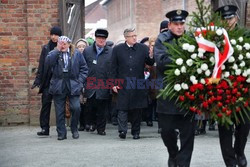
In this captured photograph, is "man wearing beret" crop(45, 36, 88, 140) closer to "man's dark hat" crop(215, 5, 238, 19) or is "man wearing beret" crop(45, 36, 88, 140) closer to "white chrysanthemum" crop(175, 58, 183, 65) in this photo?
"man's dark hat" crop(215, 5, 238, 19)

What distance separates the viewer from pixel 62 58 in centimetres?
993

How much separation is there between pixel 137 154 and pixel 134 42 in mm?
2496

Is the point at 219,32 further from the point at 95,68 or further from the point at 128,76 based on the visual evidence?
the point at 95,68

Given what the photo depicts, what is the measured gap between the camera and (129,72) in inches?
400

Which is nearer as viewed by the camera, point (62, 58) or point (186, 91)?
point (186, 91)

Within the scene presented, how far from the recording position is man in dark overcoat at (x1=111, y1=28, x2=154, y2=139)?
10.1 metres

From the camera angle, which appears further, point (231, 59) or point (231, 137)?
point (231, 137)

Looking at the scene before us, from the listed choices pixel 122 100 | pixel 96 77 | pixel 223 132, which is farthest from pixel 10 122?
pixel 223 132

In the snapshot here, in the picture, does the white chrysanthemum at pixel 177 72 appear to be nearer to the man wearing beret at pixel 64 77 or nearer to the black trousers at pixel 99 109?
the man wearing beret at pixel 64 77

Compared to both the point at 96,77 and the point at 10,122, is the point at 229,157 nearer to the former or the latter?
the point at 96,77

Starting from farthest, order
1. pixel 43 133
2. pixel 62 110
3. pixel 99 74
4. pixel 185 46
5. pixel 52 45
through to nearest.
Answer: pixel 99 74
pixel 43 133
pixel 52 45
pixel 62 110
pixel 185 46

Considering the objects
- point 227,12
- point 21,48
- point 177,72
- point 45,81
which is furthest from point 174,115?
point 21,48

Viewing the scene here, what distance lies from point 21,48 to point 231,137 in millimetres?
6587

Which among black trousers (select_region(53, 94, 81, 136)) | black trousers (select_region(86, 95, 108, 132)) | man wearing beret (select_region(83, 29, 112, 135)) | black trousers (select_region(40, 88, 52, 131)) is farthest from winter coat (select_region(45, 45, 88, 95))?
black trousers (select_region(86, 95, 108, 132))
